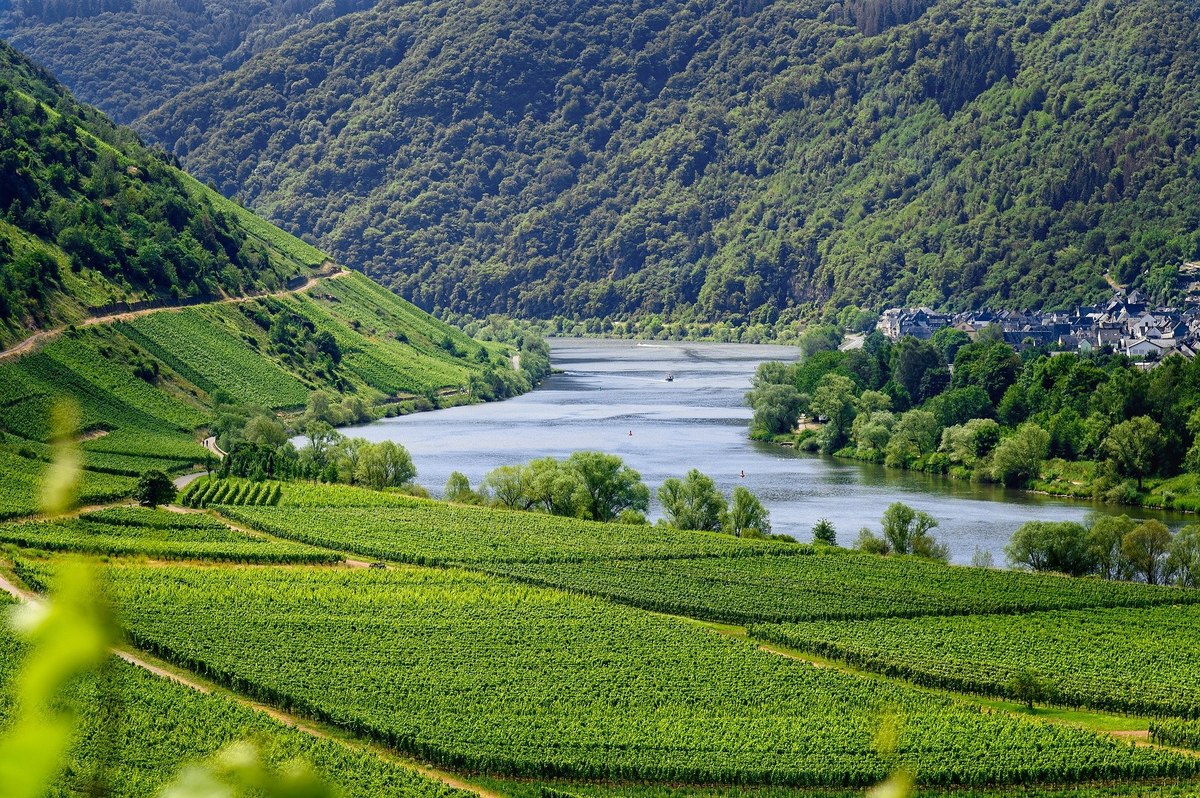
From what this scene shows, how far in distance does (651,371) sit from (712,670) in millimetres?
146536

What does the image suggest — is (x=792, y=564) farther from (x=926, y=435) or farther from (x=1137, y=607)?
(x=926, y=435)

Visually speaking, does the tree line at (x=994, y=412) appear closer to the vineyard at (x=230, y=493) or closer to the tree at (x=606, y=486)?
the tree at (x=606, y=486)

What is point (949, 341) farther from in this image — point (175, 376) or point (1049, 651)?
point (1049, 651)

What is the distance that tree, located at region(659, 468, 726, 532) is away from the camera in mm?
84188

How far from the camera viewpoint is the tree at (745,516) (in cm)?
8244

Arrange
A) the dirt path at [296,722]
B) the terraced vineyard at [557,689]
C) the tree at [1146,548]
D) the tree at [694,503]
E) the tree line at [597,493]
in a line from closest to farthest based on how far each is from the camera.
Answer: the dirt path at [296,722] → the terraced vineyard at [557,689] → the tree at [1146,548] → the tree at [694,503] → the tree line at [597,493]

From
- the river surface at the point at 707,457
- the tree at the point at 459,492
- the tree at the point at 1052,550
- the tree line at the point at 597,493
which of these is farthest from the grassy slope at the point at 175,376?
the tree at the point at 1052,550

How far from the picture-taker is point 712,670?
53938 mm

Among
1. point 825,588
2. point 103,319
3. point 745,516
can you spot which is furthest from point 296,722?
point 103,319

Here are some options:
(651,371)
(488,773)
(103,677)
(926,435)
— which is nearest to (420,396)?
(651,371)

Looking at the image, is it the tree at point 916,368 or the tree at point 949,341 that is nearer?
the tree at point 916,368

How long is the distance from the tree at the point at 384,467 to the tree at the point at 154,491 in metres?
15.1

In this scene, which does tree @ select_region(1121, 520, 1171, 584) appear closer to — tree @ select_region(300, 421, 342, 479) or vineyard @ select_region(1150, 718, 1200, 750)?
vineyard @ select_region(1150, 718, 1200, 750)

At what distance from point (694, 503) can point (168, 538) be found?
2765cm
